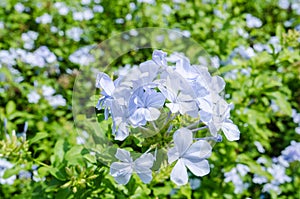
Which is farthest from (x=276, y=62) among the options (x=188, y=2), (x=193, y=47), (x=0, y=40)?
(x=0, y=40)

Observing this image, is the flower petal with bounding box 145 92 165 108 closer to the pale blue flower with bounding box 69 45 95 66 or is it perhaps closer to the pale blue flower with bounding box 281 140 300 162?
the pale blue flower with bounding box 281 140 300 162

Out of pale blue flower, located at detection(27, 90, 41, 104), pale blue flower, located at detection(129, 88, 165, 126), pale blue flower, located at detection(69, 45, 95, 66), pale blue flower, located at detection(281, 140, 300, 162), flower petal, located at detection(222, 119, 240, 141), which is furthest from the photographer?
pale blue flower, located at detection(69, 45, 95, 66)

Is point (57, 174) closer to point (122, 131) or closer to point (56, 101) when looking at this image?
point (122, 131)

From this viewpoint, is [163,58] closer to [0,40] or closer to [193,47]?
[193,47]

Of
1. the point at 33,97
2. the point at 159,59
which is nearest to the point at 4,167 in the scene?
the point at 33,97

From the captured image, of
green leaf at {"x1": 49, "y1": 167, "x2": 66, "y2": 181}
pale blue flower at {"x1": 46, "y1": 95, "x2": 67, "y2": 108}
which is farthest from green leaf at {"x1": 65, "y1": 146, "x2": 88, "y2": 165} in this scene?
pale blue flower at {"x1": 46, "y1": 95, "x2": 67, "y2": 108}

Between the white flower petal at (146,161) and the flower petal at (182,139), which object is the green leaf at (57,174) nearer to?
the white flower petal at (146,161)

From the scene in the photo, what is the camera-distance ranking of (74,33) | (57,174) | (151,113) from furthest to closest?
(74,33), (57,174), (151,113)
